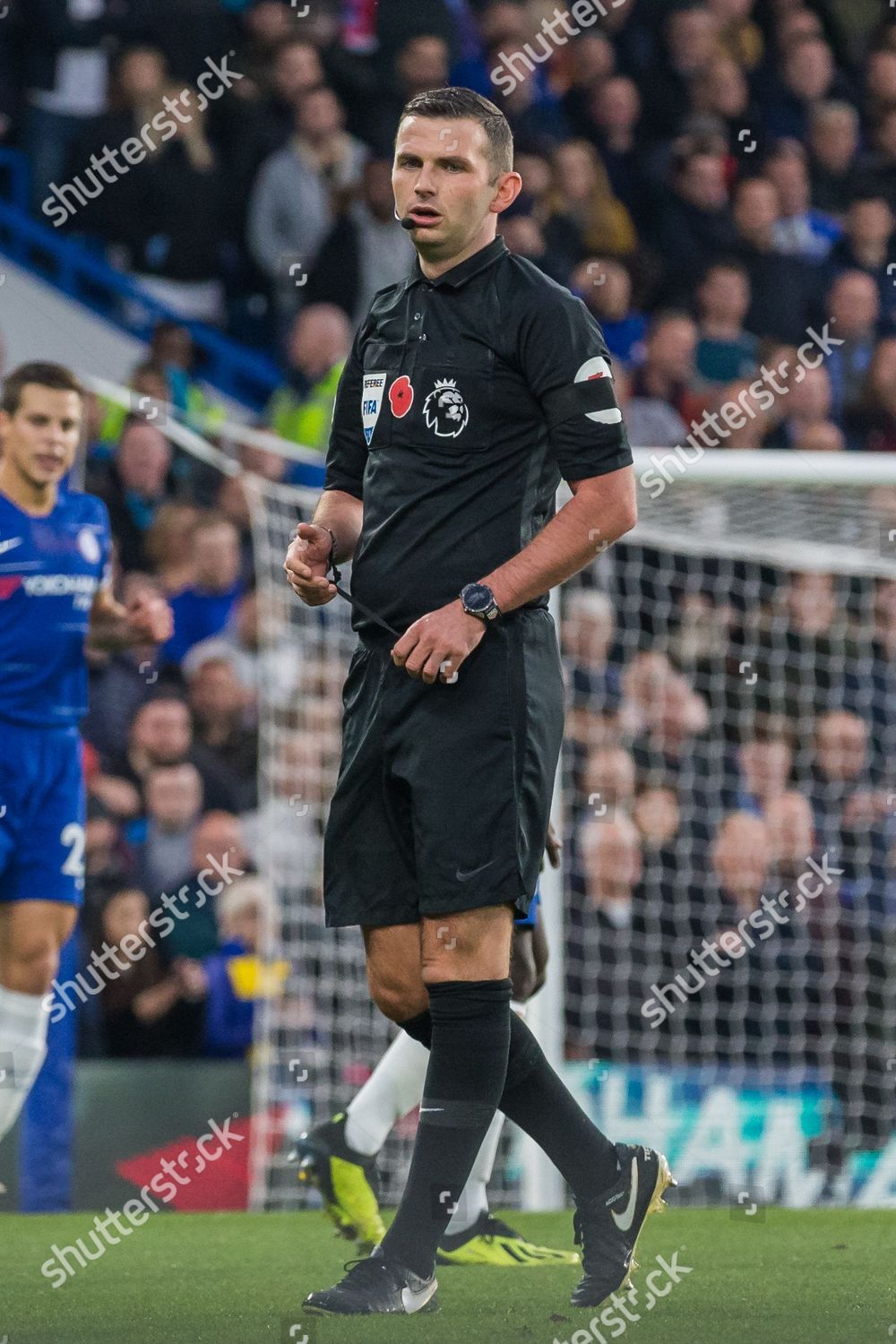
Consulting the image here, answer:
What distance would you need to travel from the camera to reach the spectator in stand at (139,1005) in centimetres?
646

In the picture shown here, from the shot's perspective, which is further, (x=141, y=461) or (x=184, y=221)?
(x=184, y=221)

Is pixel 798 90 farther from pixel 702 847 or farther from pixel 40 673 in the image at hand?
pixel 40 673

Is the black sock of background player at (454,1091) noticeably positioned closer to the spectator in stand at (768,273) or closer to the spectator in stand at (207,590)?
the spectator in stand at (207,590)

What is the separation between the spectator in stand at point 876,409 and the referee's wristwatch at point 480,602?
617 centimetres

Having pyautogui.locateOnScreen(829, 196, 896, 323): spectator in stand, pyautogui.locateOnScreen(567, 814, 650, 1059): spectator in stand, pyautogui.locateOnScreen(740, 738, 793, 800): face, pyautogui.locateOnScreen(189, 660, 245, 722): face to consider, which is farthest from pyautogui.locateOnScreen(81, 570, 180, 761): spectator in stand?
pyautogui.locateOnScreen(829, 196, 896, 323): spectator in stand

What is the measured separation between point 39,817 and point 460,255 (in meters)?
2.20

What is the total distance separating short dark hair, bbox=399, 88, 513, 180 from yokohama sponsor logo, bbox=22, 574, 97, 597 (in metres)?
2.02

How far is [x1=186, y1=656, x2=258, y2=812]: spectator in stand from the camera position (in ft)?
23.5

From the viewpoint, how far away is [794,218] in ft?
32.1

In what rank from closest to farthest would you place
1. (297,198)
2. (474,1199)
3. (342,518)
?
1. (342,518)
2. (474,1199)
3. (297,198)

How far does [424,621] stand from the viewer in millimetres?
3055

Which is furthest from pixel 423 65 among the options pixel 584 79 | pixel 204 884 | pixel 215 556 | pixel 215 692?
pixel 204 884

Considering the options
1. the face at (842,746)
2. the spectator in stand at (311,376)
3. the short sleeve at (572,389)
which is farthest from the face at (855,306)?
the short sleeve at (572,389)

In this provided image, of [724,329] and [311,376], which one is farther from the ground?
[724,329]
